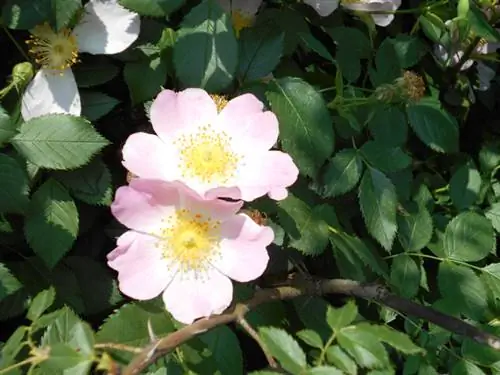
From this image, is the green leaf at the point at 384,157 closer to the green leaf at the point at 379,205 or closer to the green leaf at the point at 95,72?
the green leaf at the point at 379,205

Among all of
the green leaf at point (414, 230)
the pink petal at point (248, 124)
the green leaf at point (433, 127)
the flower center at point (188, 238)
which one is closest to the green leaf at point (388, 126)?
the green leaf at point (433, 127)

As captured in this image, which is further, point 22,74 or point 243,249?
point 22,74

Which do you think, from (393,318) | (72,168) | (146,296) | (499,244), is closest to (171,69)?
(72,168)

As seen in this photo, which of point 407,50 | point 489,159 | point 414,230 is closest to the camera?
point 414,230

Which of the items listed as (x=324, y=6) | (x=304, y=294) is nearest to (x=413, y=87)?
(x=324, y=6)

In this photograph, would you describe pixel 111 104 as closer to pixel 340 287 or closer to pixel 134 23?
pixel 134 23

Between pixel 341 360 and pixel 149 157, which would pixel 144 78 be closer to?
pixel 149 157

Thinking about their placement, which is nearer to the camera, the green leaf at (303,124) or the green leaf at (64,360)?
the green leaf at (64,360)
